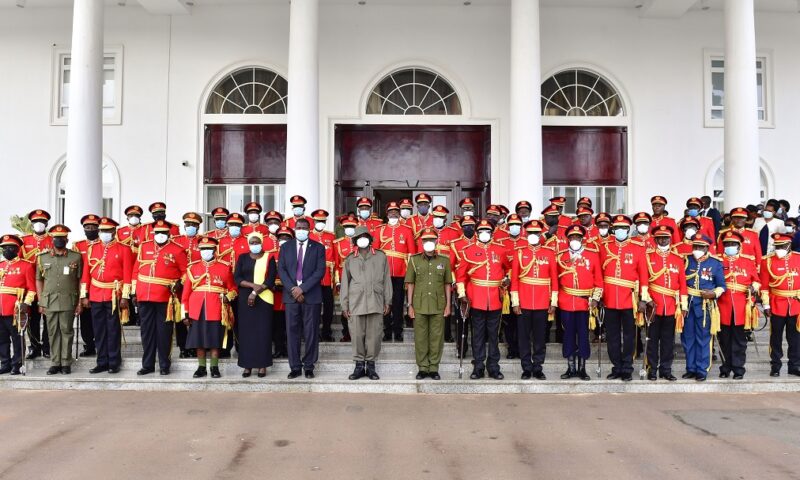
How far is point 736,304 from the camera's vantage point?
7594 millimetres

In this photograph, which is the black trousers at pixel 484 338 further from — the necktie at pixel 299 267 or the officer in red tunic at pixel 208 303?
the officer in red tunic at pixel 208 303

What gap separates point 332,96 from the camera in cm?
1394

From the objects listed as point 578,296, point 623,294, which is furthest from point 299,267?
point 623,294

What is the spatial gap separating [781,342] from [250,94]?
445 inches

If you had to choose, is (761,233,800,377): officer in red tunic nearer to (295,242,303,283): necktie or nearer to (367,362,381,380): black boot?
Result: (367,362,381,380): black boot

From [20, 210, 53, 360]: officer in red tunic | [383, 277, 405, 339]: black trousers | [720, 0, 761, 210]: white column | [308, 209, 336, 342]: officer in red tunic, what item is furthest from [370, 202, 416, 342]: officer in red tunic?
[720, 0, 761, 210]: white column

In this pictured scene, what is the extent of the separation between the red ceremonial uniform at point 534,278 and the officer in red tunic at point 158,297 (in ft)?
13.6

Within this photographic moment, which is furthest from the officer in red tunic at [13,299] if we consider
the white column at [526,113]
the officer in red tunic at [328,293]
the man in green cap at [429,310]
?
the white column at [526,113]

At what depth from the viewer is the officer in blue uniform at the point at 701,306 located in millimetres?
7539

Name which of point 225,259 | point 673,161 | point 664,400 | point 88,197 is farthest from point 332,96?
point 664,400

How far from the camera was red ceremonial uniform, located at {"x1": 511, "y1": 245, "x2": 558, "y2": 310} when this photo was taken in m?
7.55

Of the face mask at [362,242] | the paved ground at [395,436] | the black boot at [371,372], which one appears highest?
the face mask at [362,242]

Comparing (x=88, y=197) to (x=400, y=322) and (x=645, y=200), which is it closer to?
(x=400, y=322)

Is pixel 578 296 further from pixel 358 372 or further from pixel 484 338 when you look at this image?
pixel 358 372
